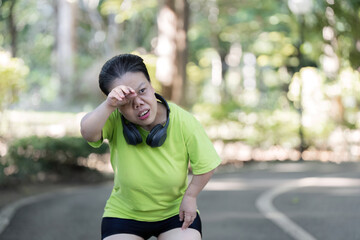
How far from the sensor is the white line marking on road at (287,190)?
24.8ft

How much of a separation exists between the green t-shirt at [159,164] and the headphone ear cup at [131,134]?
0.22 ft

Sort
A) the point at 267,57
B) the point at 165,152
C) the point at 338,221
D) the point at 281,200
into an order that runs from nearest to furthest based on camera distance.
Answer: the point at 165,152
the point at 338,221
the point at 281,200
the point at 267,57

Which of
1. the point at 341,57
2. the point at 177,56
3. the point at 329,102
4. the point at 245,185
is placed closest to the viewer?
the point at 341,57

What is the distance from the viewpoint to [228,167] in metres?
17.2

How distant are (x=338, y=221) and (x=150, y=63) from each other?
986 centimetres

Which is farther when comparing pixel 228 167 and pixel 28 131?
pixel 228 167

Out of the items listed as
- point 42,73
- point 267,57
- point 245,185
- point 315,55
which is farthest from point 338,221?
point 42,73

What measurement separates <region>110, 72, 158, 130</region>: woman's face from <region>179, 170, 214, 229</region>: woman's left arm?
39 centimetres

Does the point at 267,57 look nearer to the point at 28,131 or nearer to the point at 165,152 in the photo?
the point at 28,131

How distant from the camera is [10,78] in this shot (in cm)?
1190

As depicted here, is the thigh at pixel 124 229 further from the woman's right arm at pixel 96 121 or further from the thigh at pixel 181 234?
the woman's right arm at pixel 96 121

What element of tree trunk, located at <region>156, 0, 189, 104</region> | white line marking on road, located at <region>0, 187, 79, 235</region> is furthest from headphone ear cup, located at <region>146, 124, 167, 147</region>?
tree trunk, located at <region>156, 0, 189, 104</region>

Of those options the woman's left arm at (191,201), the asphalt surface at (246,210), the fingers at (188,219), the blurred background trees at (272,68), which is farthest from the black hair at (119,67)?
the asphalt surface at (246,210)

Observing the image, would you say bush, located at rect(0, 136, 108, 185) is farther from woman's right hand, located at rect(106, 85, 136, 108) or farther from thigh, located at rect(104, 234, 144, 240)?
woman's right hand, located at rect(106, 85, 136, 108)
